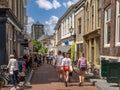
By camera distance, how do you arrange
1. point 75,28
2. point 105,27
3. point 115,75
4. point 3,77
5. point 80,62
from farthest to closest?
1. point 75,28
2. point 105,27
3. point 80,62
4. point 3,77
5. point 115,75

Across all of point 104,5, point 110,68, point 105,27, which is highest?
point 104,5

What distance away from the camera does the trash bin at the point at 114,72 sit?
1469cm

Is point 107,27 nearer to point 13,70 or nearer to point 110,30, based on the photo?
point 110,30

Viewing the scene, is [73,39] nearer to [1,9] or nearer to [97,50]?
[97,50]

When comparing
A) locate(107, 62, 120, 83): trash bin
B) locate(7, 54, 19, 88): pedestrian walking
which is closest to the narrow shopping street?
locate(7, 54, 19, 88): pedestrian walking

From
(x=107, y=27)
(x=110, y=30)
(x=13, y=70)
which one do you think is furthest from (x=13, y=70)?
(x=107, y=27)

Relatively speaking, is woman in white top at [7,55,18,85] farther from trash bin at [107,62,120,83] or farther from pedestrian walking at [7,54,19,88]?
trash bin at [107,62,120,83]

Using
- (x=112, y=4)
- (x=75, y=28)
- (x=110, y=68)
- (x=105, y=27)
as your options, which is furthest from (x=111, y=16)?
(x=75, y=28)

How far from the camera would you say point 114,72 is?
14.9 metres

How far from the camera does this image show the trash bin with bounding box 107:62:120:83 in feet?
48.2

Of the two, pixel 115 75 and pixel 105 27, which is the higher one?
pixel 105 27

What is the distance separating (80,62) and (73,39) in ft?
70.4

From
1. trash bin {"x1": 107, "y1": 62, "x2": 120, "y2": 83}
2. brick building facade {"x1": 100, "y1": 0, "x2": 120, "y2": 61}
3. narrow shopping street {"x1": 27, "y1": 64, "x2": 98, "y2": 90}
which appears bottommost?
narrow shopping street {"x1": 27, "y1": 64, "x2": 98, "y2": 90}

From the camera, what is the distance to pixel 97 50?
24.8 meters
